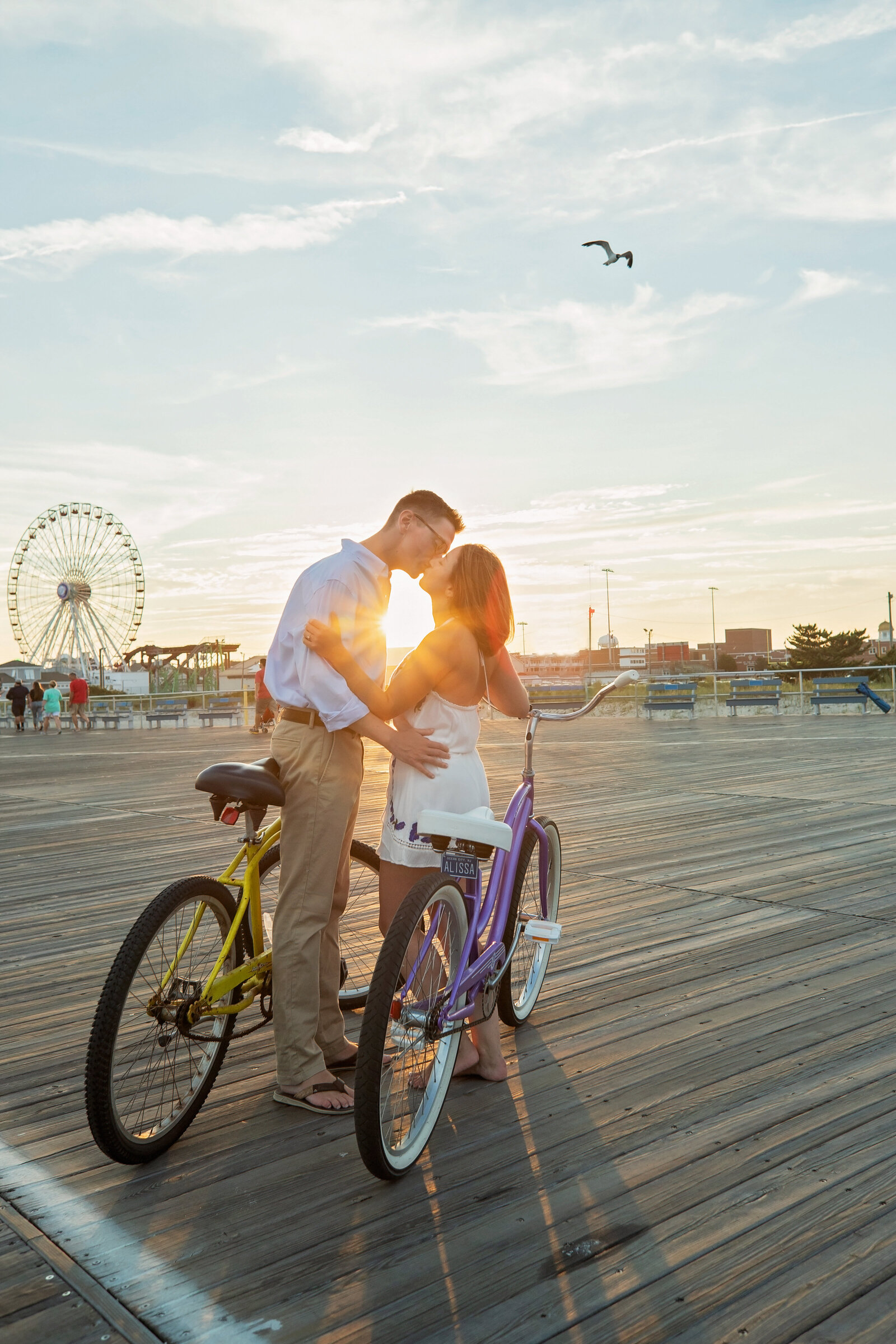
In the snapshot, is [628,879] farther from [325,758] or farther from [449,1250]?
[449,1250]

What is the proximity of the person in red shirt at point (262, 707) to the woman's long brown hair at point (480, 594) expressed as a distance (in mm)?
15173

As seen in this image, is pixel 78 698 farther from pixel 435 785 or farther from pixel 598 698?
pixel 598 698

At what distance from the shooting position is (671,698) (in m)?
21.9

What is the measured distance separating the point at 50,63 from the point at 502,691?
302 inches

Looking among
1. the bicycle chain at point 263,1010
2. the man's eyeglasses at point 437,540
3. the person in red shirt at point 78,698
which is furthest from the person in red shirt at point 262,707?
the man's eyeglasses at point 437,540

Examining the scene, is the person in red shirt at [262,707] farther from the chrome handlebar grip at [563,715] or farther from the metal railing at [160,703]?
the chrome handlebar grip at [563,715]

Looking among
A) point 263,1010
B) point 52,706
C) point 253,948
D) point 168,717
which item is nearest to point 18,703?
point 52,706

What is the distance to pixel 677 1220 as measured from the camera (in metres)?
2.13

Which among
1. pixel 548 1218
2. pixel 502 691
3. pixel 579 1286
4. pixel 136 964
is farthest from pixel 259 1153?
pixel 502 691

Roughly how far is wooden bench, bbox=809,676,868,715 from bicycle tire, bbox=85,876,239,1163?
19.5m

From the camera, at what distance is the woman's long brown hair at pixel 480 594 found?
2707 mm

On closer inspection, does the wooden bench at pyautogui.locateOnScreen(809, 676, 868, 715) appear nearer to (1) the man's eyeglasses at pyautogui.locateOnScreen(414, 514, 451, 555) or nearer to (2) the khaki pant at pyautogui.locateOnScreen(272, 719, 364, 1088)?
(1) the man's eyeglasses at pyautogui.locateOnScreen(414, 514, 451, 555)

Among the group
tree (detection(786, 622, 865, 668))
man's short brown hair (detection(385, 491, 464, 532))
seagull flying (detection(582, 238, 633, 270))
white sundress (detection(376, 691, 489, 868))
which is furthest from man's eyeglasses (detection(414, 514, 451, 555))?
tree (detection(786, 622, 865, 668))

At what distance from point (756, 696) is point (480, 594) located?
19964 millimetres
